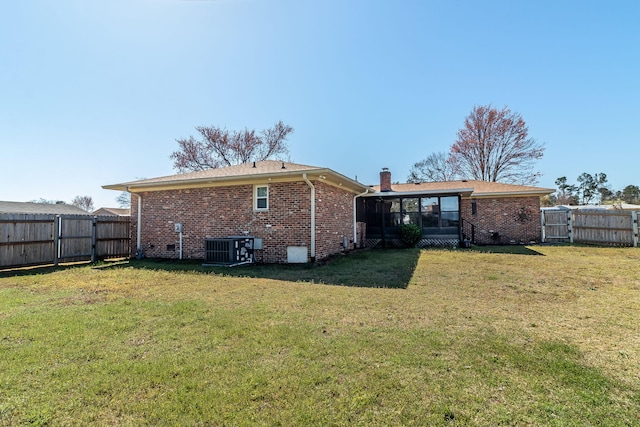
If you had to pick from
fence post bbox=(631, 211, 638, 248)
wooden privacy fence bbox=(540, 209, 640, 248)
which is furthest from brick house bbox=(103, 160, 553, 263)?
fence post bbox=(631, 211, 638, 248)

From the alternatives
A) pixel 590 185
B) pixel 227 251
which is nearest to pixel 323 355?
pixel 227 251

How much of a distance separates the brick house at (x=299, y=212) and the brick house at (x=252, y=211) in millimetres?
31

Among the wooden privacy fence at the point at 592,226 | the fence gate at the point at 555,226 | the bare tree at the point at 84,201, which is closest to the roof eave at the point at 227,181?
the fence gate at the point at 555,226

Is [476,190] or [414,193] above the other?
[476,190]

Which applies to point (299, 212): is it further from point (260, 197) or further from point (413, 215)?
point (413, 215)

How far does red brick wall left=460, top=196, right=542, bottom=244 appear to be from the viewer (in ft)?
50.0

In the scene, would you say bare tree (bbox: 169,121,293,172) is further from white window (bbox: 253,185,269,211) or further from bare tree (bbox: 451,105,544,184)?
white window (bbox: 253,185,269,211)

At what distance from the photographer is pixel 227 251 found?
9.00m

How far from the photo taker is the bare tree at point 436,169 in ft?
91.0

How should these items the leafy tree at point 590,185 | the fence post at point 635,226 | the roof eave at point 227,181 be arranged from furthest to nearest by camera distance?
1. the leafy tree at point 590,185
2. the fence post at point 635,226
3. the roof eave at point 227,181

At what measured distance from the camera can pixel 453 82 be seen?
1305 centimetres

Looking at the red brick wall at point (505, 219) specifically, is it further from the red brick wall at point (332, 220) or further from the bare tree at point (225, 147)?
the bare tree at point (225, 147)

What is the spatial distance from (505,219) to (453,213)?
335 cm

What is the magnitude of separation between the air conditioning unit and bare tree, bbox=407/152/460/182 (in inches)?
932
